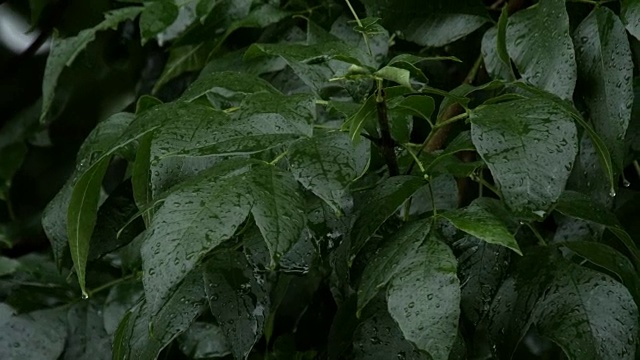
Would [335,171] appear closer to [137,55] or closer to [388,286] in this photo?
[388,286]

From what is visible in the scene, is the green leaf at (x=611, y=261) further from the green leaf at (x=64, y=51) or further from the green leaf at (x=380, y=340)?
the green leaf at (x=64, y=51)

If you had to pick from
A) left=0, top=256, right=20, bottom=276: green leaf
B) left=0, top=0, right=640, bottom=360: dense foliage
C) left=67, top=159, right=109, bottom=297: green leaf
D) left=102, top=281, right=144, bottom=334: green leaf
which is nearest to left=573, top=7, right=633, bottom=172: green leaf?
left=0, top=0, right=640, bottom=360: dense foliage

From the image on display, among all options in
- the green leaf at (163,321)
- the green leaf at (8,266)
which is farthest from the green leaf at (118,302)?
the green leaf at (163,321)

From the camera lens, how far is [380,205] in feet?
1.85

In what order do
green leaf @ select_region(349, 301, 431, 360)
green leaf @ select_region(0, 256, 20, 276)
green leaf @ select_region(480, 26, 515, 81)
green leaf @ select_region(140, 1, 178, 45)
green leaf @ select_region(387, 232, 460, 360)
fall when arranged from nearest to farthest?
green leaf @ select_region(387, 232, 460, 360) < green leaf @ select_region(349, 301, 431, 360) < green leaf @ select_region(480, 26, 515, 81) < green leaf @ select_region(140, 1, 178, 45) < green leaf @ select_region(0, 256, 20, 276)

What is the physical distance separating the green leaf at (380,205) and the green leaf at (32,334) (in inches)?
17.5

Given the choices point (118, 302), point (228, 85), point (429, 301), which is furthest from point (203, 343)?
point (429, 301)

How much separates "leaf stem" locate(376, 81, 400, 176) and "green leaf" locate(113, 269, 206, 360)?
14 centimetres

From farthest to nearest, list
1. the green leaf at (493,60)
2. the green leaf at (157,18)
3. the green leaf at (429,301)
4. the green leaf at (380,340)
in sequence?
the green leaf at (157,18) → the green leaf at (493,60) → the green leaf at (380,340) → the green leaf at (429,301)

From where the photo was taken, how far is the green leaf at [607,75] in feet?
2.19

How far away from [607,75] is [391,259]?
25 centimetres

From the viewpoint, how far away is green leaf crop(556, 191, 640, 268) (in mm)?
613

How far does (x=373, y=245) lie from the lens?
0.61 meters

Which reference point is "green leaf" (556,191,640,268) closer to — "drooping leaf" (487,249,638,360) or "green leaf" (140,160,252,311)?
"drooping leaf" (487,249,638,360)
